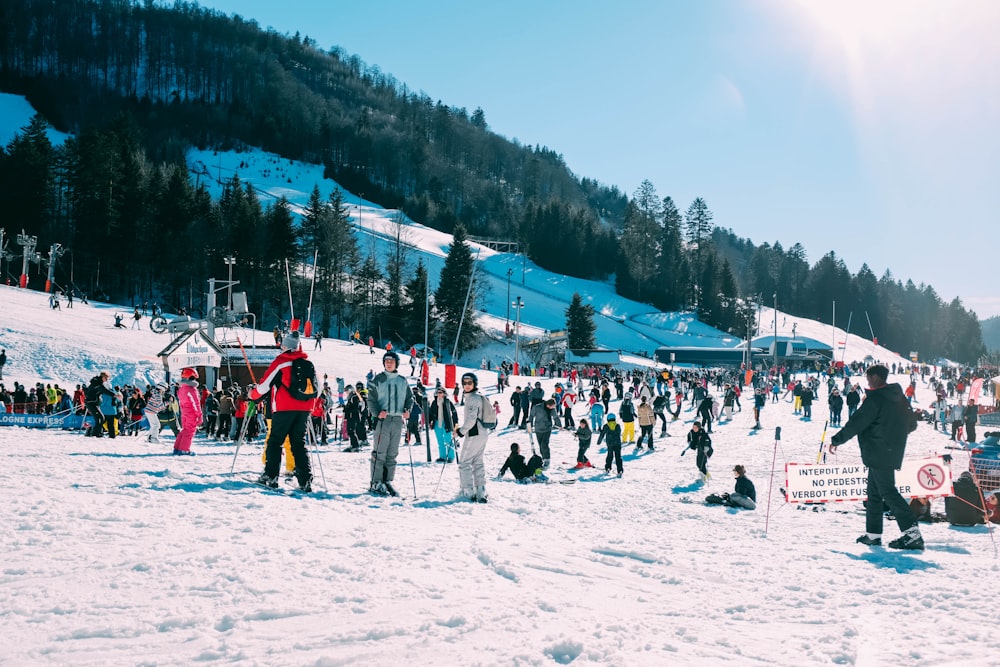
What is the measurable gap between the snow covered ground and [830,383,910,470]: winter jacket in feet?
2.84

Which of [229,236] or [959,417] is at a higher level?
[229,236]

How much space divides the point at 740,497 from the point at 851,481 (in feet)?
6.36

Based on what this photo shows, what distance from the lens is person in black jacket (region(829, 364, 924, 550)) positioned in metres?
6.25

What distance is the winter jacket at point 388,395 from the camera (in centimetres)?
804

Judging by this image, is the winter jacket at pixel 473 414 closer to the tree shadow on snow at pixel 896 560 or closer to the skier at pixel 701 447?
the tree shadow on snow at pixel 896 560

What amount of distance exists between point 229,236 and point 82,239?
11.0m

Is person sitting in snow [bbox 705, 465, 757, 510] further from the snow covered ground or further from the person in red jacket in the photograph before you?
the person in red jacket

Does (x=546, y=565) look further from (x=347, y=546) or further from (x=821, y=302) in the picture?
(x=821, y=302)

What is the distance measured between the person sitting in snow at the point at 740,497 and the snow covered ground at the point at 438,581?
1.02 metres

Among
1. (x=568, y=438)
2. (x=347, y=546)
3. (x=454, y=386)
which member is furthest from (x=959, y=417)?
(x=347, y=546)

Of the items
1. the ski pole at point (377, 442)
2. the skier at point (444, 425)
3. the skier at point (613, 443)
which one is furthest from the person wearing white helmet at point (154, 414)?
the skier at point (613, 443)

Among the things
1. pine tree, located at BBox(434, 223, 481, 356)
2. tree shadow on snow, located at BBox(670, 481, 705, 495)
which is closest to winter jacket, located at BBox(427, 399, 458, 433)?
tree shadow on snow, located at BBox(670, 481, 705, 495)

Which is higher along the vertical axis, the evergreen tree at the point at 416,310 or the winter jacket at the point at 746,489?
the evergreen tree at the point at 416,310

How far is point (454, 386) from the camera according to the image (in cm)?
2970
